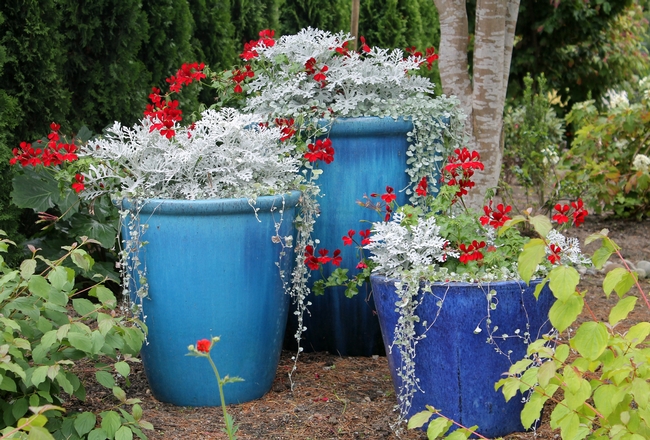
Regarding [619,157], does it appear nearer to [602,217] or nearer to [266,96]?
[602,217]

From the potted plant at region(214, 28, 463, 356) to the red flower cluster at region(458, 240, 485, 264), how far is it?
52 cm

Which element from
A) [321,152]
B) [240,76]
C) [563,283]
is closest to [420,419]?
[563,283]

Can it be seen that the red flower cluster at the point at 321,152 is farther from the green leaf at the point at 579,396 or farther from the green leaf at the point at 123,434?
the green leaf at the point at 579,396

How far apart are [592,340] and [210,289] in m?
1.17

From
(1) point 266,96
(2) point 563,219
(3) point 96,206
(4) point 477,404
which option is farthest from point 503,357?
(3) point 96,206

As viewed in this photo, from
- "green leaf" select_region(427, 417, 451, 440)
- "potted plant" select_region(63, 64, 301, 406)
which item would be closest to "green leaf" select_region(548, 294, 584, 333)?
"green leaf" select_region(427, 417, 451, 440)

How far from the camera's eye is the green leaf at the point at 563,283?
1437 millimetres

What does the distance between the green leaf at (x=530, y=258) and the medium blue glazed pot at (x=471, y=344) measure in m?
0.57

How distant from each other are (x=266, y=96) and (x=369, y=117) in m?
0.41

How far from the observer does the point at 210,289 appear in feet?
7.33

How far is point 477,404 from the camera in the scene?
214 cm

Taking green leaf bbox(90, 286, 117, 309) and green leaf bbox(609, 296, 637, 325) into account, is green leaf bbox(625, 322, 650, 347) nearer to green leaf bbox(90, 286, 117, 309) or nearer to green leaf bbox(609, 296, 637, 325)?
green leaf bbox(609, 296, 637, 325)

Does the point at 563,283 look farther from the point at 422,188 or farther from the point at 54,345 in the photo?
the point at 54,345

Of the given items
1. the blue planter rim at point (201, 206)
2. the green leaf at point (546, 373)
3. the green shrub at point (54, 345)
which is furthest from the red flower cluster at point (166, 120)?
the green leaf at point (546, 373)
